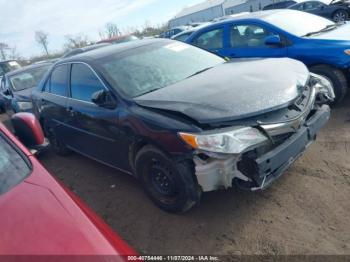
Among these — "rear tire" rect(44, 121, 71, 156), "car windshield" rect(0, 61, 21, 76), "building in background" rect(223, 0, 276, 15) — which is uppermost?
"rear tire" rect(44, 121, 71, 156)

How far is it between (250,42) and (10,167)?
16.5ft

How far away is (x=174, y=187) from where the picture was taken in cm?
310

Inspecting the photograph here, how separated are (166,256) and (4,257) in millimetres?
1610

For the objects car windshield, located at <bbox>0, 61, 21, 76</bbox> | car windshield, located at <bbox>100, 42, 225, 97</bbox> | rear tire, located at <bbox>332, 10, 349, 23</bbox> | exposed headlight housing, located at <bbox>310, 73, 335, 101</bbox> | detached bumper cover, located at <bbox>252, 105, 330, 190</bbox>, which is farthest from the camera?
car windshield, located at <bbox>0, 61, 21, 76</bbox>

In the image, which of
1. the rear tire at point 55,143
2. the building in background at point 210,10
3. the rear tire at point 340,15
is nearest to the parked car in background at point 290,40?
the rear tire at point 55,143

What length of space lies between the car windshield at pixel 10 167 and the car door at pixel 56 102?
2243 millimetres

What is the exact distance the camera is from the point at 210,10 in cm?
5397

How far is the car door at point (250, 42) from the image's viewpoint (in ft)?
18.7

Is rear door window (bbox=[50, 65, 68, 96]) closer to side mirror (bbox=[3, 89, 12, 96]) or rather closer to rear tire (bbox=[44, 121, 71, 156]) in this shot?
rear tire (bbox=[44, 121, 71, 156])

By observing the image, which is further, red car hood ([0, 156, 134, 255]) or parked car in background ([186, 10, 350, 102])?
parked car in background ([186, 10, 350, 102])

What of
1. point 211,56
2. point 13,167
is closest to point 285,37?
point 211,56

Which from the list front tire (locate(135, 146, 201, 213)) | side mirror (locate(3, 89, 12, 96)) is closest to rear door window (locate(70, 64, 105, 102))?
front tire (locate(135, 146, 201, 213))

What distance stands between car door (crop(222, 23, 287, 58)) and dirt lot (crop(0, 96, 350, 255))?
2.18m

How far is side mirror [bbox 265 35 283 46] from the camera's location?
18.0ft
